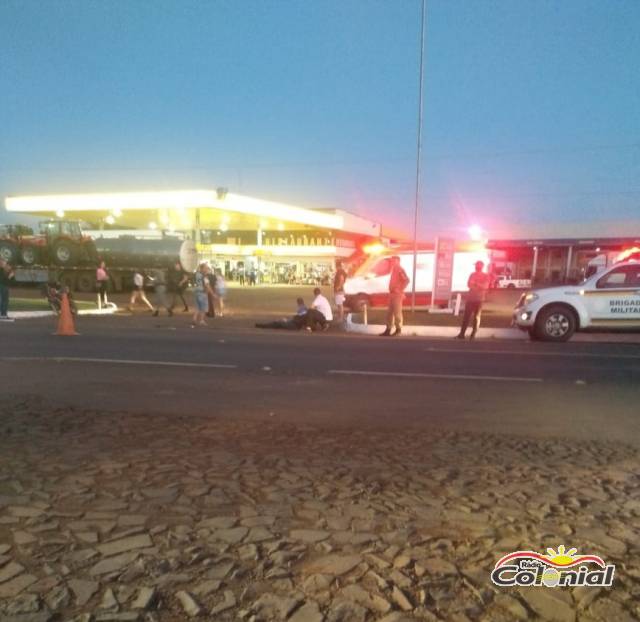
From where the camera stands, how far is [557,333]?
42.1 feet

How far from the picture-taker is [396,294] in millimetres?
13633

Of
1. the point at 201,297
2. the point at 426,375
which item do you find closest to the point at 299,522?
the point at 426,375

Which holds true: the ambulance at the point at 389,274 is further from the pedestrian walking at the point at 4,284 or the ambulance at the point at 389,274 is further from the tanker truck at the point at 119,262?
the tanker truck at the point at 119,262

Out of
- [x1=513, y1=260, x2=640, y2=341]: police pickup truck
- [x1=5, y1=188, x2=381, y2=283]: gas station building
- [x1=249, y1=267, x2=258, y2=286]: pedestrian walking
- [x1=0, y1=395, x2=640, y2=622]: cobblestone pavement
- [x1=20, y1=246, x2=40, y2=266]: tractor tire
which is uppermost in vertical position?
[x1=5, y1=188, x2=381, y2=283]: gas station building

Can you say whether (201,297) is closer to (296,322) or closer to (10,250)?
(296,322)

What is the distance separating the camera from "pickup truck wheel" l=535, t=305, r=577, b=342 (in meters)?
12.7

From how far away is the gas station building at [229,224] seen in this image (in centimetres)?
3641

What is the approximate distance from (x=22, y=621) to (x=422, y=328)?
1351cm

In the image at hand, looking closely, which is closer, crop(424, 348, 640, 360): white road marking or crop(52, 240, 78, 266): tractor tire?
crop(424, 348, 640, 360): white road marking

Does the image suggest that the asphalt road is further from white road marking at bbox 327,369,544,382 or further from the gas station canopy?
the gas station canopy

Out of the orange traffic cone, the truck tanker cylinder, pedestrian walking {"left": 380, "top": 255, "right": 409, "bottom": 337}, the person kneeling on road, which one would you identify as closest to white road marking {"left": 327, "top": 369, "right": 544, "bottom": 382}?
pedestrian walking {"left": 380, "top": 255, "right": 409, "bottom": 337}

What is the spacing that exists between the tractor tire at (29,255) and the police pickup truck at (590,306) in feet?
92.3

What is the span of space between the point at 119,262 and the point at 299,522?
30.6m

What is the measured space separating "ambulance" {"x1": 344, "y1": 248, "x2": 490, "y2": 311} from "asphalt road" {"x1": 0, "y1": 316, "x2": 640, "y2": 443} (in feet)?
26.4
